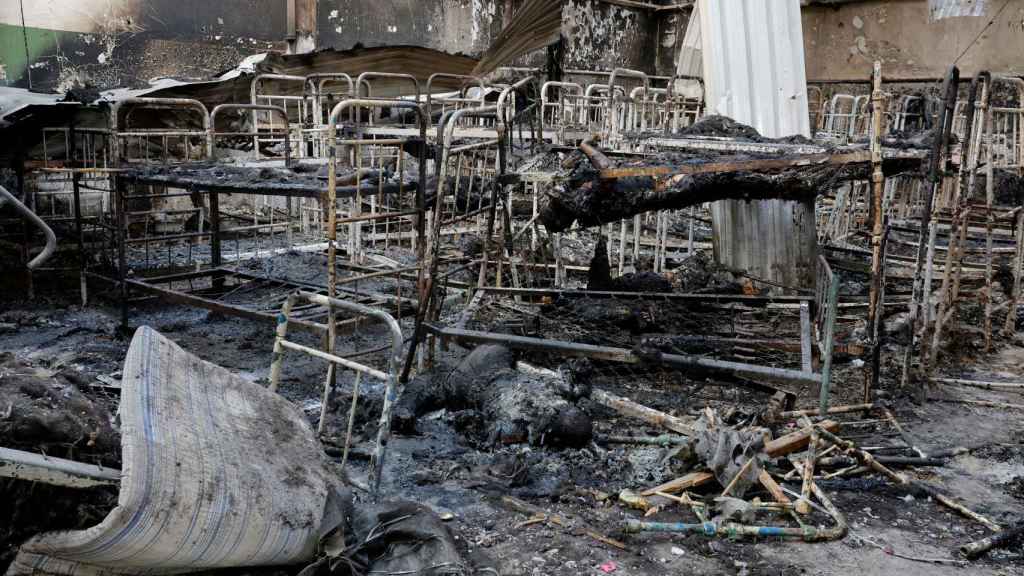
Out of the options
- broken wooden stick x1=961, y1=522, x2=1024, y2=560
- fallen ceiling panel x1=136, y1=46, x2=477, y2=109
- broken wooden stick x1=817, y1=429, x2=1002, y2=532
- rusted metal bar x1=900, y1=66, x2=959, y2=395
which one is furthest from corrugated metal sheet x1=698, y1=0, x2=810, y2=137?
fallen ceiling panel x1=136, y1=46, x2=477, y2=109

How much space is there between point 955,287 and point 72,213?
31.1ft

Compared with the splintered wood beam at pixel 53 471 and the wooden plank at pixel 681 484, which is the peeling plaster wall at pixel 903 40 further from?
the splintered wood beam at pixel 53 471

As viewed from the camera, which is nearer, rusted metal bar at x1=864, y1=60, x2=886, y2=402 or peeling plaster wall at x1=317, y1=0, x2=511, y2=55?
rusted metal bar at x1=864, y1=60, x2=886, y2=402

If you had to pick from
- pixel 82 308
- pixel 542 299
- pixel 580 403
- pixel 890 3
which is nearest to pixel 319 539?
pixel 580 403

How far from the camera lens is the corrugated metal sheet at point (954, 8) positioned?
1512 centimetres

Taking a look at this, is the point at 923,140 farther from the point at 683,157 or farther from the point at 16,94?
the point at 16,94

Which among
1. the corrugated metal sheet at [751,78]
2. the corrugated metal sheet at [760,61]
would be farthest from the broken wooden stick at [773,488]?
the corrugated metal sheet at [760,61]

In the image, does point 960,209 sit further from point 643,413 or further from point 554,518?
point 554,518

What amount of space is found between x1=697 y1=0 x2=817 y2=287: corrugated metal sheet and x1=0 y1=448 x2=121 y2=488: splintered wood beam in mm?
7685

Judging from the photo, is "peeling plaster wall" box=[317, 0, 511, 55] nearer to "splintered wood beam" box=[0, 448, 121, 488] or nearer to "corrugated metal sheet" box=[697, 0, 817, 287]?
"corrugated metal sheet" box=[697, 0, 817, 287]

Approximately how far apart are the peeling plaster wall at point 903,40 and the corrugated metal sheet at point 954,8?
9 centimetres

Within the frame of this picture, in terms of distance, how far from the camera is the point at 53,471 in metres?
2.87

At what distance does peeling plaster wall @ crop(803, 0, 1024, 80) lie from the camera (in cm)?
1492

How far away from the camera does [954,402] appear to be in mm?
6727
